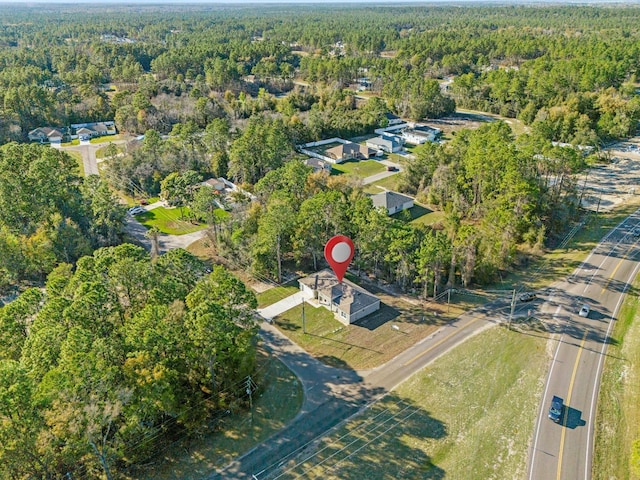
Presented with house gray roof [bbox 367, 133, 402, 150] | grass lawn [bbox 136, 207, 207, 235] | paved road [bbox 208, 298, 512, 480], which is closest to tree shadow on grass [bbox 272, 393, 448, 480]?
paved road [bbox 208, 298, 512, 480]

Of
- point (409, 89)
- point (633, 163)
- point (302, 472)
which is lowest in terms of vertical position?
point (302, 472)

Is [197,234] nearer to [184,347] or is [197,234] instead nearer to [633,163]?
[184,347]

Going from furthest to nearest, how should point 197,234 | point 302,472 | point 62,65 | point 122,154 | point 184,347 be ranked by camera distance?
point 62,65 → point 122,154 → point 197,234 → point 184,347 → point 302,472

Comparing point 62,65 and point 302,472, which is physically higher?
point 62,65

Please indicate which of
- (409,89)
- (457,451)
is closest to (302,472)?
(457,451)

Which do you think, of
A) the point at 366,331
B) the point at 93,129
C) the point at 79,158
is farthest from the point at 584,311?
the point at 93,129

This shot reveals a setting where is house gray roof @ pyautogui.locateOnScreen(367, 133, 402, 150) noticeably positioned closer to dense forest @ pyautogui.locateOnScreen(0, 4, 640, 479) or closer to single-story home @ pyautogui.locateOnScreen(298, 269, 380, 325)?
dense forest @ pyautogui.locateOnScreen(0, 4, 640, 479)

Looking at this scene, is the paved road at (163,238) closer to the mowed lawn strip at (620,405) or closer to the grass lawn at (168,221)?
the grass lawn at (168,221)

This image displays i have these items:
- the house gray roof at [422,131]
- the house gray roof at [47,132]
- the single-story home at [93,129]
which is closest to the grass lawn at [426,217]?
the house gray roof at [422,131]
